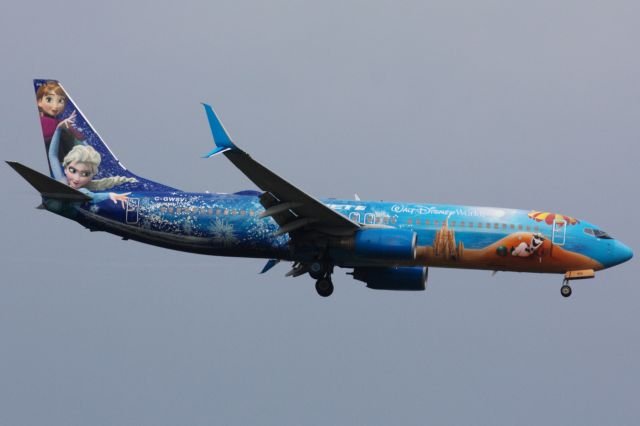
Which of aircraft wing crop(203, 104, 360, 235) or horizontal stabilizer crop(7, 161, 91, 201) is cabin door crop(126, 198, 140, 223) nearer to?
horizontal stabilizer crop(7, 161, 91, 201)

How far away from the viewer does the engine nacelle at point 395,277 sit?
5172 cm

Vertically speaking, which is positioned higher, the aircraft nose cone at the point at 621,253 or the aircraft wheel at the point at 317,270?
the aircraft nose cone at the point at 621,253

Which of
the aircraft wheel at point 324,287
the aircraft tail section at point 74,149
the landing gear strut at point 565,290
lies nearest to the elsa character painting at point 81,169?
the aircraft tail section at point 74,149

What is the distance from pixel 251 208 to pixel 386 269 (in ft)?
21.0

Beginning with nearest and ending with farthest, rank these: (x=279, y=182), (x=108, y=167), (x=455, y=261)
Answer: (x=279, y=182) < (x=455, y=261) < (x=108, y=167)

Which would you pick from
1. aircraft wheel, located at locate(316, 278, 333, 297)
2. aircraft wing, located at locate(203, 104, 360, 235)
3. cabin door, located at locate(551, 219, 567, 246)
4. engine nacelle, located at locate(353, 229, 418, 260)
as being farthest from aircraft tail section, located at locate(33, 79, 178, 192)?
cabin door, located at locate(551, 219, 567, 246)

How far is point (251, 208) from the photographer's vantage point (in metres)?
48.9

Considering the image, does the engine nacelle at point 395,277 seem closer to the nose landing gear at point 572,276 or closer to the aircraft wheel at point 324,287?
the aircraft wheel at point 324,287

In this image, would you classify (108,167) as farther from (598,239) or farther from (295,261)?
(598,239)

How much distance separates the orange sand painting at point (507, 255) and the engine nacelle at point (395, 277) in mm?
2786

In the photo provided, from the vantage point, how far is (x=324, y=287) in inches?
1964

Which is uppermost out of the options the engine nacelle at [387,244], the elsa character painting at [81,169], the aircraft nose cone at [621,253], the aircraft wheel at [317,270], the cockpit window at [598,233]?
the elsa character painting at [81,169]

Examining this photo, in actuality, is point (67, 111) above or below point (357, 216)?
above

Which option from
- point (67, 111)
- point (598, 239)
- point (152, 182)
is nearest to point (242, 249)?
point (152, 182)
